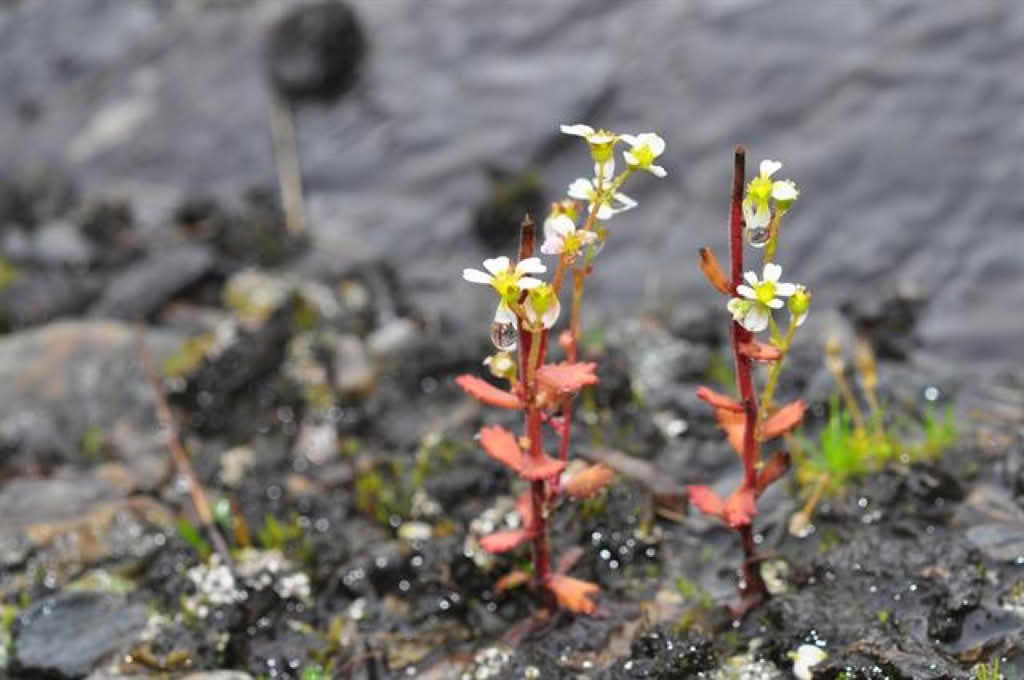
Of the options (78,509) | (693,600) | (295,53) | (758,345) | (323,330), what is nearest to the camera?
(758,345)

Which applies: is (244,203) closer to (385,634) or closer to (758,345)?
(385,634)

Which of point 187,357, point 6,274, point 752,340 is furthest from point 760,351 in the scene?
point 6,274

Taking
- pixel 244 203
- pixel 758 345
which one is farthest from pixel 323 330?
pixel 758 345

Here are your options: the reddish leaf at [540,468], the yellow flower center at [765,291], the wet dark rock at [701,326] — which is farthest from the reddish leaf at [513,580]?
the wet dark rock at [701,326]

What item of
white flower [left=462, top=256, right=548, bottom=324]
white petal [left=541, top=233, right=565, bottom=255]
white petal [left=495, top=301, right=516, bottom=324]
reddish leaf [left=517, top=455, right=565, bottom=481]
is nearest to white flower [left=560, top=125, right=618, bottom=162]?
white petal [left=541, top=233, right=565, bottom=255]

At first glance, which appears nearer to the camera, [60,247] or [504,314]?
[504,314]

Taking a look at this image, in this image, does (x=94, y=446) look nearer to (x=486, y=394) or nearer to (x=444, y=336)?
(x=444, y=336)
